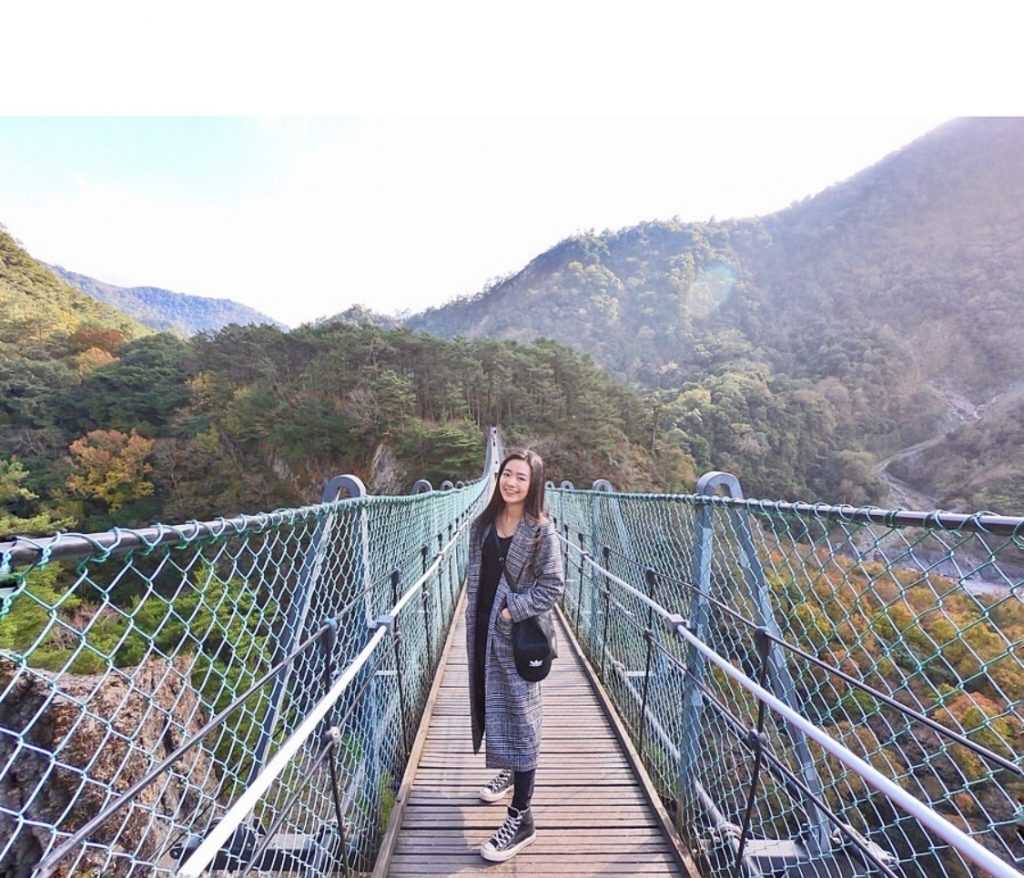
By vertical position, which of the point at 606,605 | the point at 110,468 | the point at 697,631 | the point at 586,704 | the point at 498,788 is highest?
the point at 697,631

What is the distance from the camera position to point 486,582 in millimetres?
1574

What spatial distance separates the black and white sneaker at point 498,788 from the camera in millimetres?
1698

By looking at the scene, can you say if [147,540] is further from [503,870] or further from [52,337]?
[52,337]

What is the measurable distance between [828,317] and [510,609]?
59828mm

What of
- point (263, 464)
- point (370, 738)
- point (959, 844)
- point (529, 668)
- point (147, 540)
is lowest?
point (263, 464)

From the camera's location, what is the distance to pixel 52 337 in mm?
25266

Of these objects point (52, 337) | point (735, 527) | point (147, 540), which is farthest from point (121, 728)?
point (52, 337)

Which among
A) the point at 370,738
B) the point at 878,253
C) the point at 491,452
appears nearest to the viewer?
the point at 370,738

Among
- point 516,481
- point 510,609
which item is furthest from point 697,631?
point 516,481

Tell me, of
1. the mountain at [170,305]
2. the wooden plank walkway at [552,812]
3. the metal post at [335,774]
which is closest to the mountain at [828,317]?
the wooden plank walkway at [552,812]

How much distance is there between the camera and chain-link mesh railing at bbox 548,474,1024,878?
2.78ft

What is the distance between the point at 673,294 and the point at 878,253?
21.7 metres

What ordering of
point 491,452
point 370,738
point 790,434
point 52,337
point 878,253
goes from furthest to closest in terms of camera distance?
point 878,253
point 790,434
point 52,337
point 491,452
point 370,738

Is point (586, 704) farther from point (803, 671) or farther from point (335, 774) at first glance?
point (335, 774)
